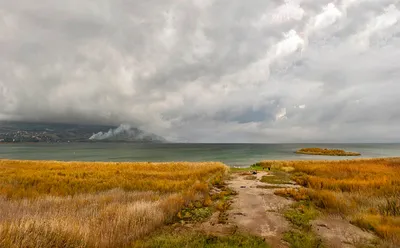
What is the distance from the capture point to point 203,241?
804 centimetres

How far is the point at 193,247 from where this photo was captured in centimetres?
758

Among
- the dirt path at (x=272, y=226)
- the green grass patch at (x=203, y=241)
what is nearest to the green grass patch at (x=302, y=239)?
the dirt path at (x=272, y=226)

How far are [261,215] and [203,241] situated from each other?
470cm

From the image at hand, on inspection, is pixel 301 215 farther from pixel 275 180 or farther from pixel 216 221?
pixel 275 180

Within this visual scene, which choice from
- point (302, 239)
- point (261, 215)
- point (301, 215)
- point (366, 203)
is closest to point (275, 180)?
point (366, 203)

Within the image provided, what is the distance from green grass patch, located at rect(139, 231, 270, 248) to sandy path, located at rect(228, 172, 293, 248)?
0.69 metres

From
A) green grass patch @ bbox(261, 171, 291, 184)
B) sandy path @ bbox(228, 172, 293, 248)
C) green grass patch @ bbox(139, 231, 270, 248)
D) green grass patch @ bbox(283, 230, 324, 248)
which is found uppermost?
green grass patch @ bbox(139, 231, 270, 248)

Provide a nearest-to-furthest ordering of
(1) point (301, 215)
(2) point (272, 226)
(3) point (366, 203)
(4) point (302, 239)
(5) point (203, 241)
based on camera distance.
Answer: (5) point (203, 241)
(4) point (302, 239)
(2) point (272, 226)
(1) point (301, 215)
(3) point (366, 203)

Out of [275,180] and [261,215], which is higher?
[261,215]

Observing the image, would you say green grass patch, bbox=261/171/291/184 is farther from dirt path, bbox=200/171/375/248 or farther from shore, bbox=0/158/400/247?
dirt path, bbox=200/171/375/248

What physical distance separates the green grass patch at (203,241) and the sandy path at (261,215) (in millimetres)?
693

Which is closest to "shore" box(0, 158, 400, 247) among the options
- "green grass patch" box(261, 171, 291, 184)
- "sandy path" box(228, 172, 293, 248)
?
"sandy path" box(228, 172, 293, 248)

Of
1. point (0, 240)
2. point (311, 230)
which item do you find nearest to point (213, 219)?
point (311, 230)

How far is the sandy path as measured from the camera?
9219mm
